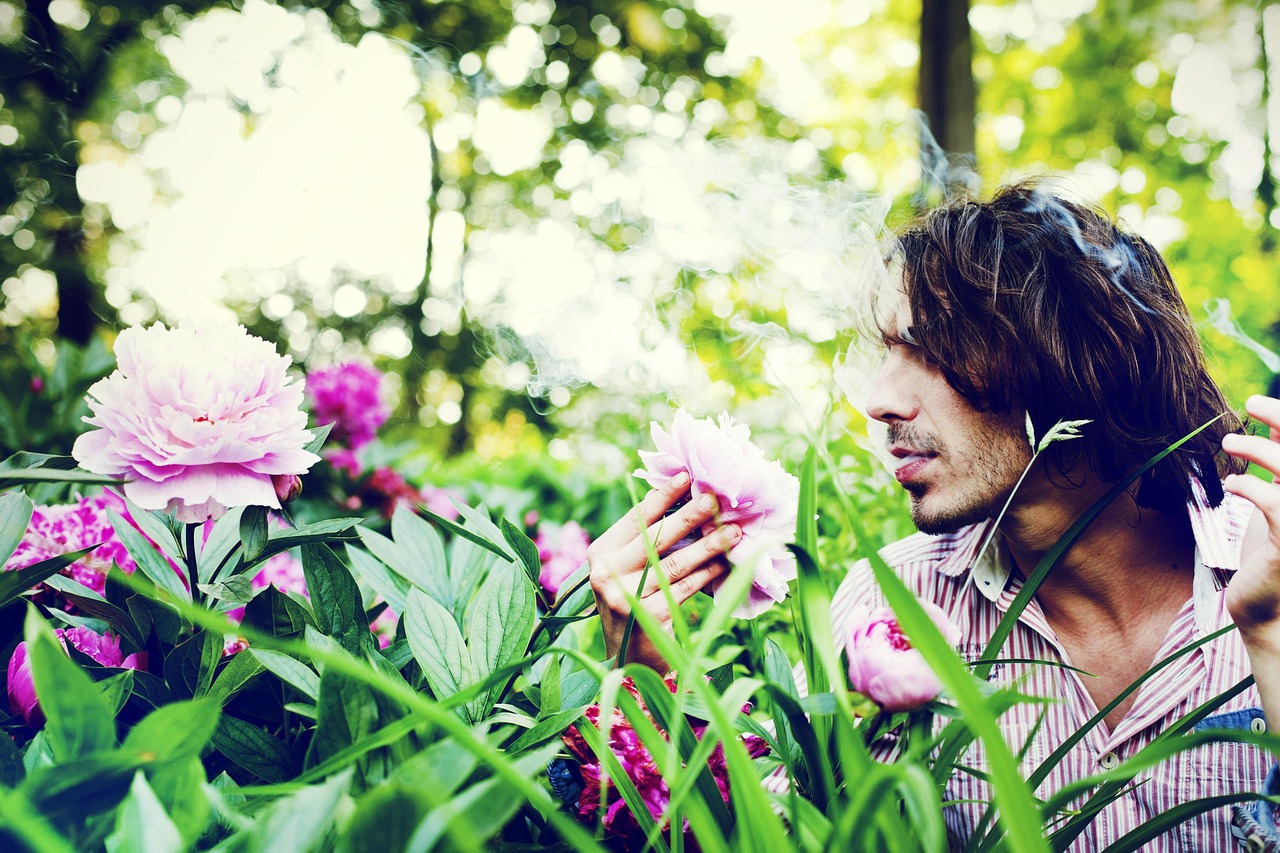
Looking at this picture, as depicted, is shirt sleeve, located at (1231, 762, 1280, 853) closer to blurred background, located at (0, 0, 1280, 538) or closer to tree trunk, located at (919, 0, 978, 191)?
blurred background, located at (0, 0, 1280, 538)

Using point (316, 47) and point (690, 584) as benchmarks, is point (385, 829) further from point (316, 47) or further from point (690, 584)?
point (316, 47)

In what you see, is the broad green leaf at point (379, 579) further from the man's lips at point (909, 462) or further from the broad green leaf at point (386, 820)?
the man's lips at point (909, 462)

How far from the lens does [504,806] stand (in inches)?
21.8

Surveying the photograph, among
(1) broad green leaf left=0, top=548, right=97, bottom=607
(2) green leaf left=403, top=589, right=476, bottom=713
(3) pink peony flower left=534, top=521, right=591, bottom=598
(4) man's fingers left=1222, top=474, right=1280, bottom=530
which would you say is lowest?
(3) pink peony flower left=534, top=521, right=591, bottom=598

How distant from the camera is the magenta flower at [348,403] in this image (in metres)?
3.27

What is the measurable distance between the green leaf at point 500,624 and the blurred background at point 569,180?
4.28ft

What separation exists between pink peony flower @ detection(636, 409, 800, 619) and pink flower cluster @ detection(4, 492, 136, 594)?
3.13 ft

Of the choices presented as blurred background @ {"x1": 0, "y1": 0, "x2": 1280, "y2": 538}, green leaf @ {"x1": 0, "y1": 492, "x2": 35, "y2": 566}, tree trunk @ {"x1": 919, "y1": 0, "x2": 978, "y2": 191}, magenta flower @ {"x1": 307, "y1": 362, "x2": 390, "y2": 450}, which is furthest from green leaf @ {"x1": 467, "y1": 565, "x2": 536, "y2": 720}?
tree trunk @ {"x1": 919, "y1": 0, "x2": 978, "y2": 191}

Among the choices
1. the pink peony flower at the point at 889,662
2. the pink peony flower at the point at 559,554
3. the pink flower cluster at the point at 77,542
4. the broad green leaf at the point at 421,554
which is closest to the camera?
the pink peony flower at the point at 889,662

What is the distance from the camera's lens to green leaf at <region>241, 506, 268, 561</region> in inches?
36.6

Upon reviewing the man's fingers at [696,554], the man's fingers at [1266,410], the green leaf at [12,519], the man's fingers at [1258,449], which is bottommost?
the green leaf at [12,519]

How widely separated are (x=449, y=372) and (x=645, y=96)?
6581 mm

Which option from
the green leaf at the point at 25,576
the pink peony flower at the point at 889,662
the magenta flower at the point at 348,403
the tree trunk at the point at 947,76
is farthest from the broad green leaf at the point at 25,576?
the tree trunk at the point at 947,76

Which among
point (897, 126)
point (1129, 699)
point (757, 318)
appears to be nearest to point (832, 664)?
point (1129, 699)
